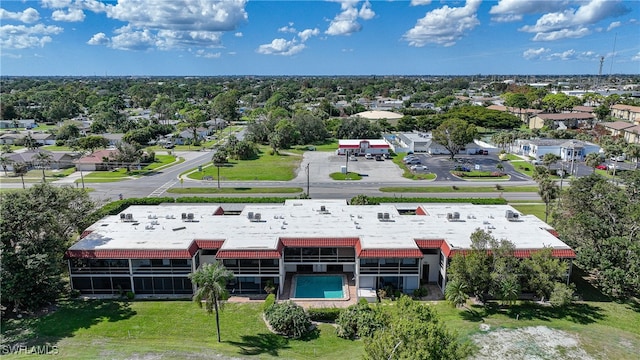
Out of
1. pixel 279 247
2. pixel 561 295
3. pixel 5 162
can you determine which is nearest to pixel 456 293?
pixel 561 295

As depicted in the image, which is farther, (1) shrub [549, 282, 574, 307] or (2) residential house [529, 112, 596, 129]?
(2) residential house [529, 112, 596, 129]

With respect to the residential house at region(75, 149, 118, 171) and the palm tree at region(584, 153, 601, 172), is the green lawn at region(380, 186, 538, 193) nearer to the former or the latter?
the palm tree at region(584, 153, 601, 172)

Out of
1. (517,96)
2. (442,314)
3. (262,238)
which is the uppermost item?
(517,96)

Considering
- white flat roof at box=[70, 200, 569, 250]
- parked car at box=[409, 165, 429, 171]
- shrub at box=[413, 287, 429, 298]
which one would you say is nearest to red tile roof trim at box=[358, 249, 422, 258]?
white flat roof at box=[70, 200, 569, 250]

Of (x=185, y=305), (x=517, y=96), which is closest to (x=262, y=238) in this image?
(x=185, y=305)

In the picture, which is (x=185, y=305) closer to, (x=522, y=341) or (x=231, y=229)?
(x=231, y=229)

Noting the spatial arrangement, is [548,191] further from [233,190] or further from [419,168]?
[233,190]

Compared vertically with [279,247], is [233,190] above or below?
below
